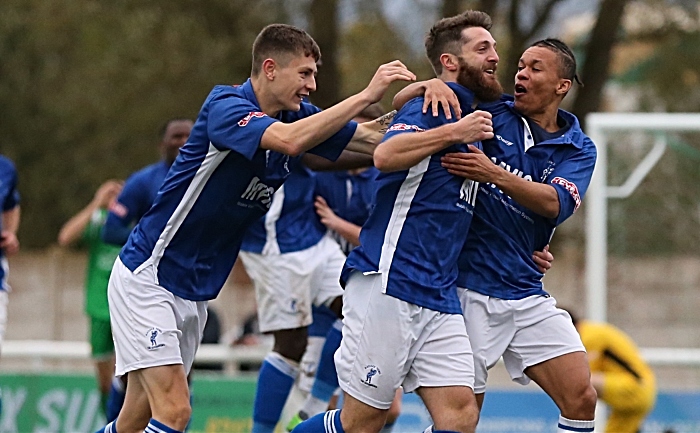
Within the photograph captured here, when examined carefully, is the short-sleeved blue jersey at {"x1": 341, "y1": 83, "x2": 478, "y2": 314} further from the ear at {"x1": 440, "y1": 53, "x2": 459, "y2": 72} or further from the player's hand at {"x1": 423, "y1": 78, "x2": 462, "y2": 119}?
the ear at {"x1": 440, "y1": 53, "x2": 459, "y2": 72}

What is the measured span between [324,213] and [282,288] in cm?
57

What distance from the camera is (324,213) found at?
7.81 meters

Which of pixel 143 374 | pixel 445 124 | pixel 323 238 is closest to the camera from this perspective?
pixel 445 124

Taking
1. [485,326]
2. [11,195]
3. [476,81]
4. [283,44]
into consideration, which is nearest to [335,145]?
[283,44]

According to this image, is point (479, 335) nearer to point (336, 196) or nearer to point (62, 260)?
point (336, 196)

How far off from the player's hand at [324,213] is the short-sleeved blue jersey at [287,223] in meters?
0.07

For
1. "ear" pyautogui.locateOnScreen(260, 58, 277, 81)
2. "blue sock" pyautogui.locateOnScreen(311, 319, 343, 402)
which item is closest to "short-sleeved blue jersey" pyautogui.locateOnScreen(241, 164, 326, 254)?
"blue sock" pyautogui.locateOnScreen(311, 319, 343, 402)

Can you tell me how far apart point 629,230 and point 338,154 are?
574 centimetres

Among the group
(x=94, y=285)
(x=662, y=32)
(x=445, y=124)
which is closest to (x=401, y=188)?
(x=445, y=124)

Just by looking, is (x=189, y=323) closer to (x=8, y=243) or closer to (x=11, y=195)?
(x=8, y=243)

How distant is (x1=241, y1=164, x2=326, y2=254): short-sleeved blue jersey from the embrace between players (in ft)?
6.12

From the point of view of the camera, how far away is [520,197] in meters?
5.35

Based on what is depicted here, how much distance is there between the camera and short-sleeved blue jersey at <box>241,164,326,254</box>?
25.7 ft

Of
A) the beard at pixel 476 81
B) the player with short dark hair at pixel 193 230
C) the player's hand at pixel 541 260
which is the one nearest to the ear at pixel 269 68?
the player with short dark hair at pixel 193 230
